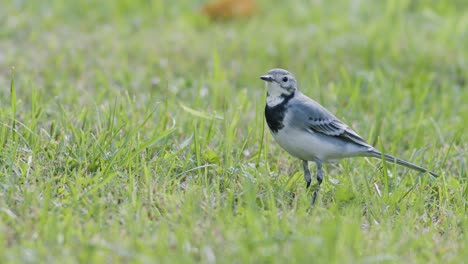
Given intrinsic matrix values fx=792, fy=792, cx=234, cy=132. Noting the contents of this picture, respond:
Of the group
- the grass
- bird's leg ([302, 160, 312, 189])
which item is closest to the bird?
bird's leg ([302, 160, 312, 189])

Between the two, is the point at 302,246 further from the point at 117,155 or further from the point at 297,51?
the point at 297,51

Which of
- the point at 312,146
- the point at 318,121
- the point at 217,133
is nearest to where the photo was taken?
the point at 312,146

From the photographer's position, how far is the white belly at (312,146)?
17.1 feet

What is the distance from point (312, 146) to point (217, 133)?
103 centimetres

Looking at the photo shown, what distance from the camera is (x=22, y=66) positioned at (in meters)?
7.57

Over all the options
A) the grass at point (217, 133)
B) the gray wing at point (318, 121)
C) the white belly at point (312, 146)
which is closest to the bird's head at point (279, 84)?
the gray wing at point (318, 121)

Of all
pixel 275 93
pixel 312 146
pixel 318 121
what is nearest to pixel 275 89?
pixel 275 93

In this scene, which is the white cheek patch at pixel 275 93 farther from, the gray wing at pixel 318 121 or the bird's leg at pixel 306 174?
the bird's leg at pixel 306 174

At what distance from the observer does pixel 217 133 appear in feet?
19.7

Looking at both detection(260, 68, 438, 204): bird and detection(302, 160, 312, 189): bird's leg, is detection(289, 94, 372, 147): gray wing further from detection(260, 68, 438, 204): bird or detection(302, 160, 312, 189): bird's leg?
detection(302, 160, 312, 189): bird's leg

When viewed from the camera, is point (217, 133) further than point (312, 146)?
Yes

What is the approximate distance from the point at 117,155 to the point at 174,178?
0.40 meters

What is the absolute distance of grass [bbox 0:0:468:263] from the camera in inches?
161

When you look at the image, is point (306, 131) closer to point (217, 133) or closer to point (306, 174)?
point (306, 174)
